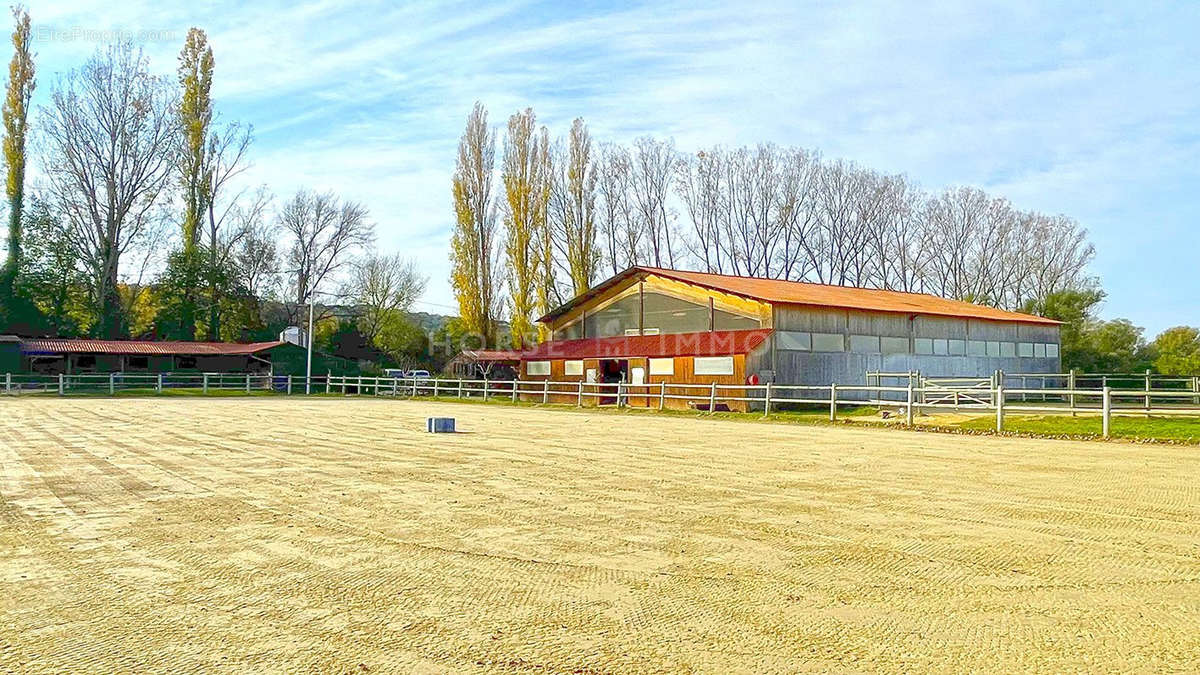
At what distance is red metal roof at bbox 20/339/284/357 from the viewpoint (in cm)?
4641

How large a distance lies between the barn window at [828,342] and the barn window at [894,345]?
7.39 feet

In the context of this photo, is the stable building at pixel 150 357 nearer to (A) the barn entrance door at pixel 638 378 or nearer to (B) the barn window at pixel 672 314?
(A) the barn entrance door at pixel 638 378

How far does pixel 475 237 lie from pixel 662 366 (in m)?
24.5

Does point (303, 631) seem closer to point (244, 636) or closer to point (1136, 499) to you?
point (244, 636)

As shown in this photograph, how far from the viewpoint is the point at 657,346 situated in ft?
113

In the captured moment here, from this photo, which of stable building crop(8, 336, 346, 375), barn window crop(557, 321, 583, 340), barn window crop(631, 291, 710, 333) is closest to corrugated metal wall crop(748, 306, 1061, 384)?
barn window crop(631, 291, 710, 333)

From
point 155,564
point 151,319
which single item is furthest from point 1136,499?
point 151,319

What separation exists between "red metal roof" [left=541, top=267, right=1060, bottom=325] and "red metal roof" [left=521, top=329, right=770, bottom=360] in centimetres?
144

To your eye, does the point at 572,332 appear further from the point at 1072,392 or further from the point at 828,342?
the point at 1072,392

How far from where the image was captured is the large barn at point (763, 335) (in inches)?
1227

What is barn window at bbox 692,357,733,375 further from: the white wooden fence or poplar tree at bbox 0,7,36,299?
poplar tree at bbox 0,7,36,299

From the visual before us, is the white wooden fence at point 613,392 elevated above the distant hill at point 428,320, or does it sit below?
below

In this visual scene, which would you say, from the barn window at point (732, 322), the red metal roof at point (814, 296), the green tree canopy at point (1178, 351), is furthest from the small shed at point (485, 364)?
the green tree canopy at point (1178, 351)

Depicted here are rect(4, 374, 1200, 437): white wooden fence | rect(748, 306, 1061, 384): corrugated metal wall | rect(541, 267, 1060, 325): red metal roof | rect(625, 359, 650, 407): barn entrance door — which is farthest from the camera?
rect(625, 359, 650, 407): barn entrance door
